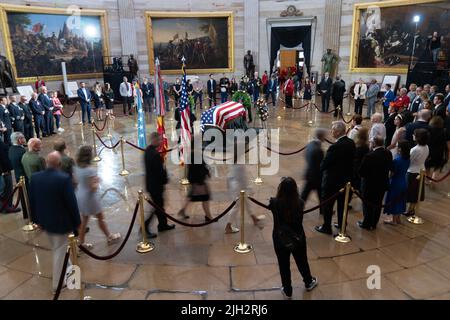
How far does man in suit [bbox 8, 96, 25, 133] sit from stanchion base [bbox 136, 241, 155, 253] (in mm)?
7807

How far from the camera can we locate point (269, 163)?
30.2 feet

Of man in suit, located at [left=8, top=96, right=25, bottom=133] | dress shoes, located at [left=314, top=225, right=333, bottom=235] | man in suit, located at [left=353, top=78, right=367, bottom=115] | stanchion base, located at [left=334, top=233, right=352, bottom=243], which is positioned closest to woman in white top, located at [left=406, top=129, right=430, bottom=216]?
stanchion base, located at [left=334, top=233, right=352, bottom=243]

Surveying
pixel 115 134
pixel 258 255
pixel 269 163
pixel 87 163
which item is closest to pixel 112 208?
pixel 87 163

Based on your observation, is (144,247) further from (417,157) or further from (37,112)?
(37,112)

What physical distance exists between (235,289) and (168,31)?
67.2 feet

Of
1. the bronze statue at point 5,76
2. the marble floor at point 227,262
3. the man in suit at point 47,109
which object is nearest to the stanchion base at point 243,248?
the marble floor at point 227,262

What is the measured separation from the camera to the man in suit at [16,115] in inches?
422

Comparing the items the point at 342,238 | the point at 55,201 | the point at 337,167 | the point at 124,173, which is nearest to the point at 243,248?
the point at 342,238

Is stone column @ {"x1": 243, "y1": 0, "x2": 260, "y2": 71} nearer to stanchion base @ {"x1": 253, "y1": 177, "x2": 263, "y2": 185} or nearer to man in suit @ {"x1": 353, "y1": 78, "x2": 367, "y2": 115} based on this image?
man in suit @ {"x1": 353, "y1": 78, "x2": 367, "y2": 115}

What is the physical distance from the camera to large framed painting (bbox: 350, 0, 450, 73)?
54.3 feet

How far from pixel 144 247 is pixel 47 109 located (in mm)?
9291

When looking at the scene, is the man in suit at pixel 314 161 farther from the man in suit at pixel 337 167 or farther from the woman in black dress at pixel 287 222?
the woman in black dress at pixel 287 222

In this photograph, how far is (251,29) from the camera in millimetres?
22516

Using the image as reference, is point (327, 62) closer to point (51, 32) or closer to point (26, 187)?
point (51, 32)
